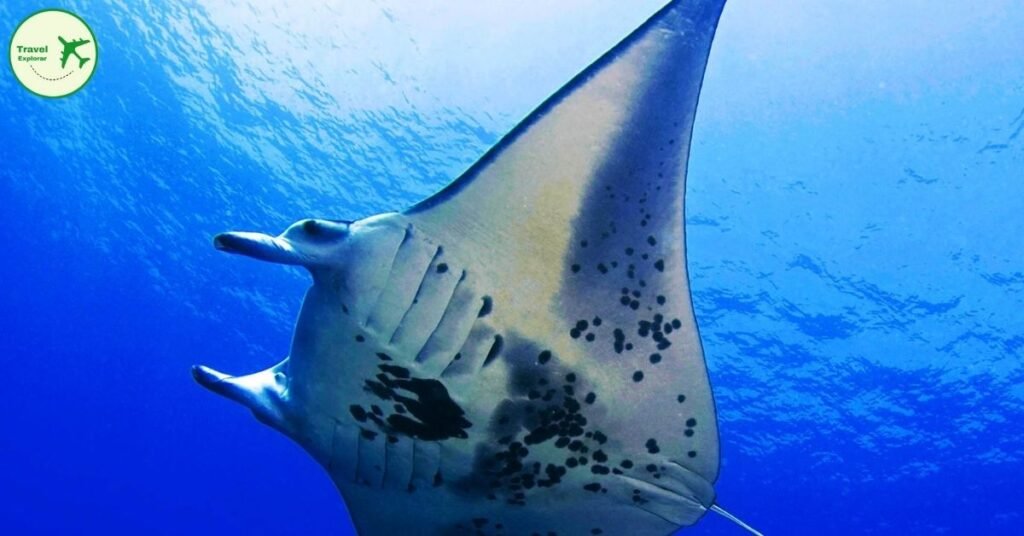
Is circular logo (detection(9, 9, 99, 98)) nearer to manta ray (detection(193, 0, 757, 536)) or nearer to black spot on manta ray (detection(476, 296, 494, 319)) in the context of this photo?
manta ray (detection(193, 0, 757, 536))

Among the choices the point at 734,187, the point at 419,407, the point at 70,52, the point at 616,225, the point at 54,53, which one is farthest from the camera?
the point at 734,187

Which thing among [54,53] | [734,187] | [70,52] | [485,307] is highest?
[734,187]

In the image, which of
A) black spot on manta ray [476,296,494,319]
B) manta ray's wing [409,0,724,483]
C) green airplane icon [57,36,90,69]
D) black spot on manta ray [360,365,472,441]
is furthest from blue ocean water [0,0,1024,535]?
black spot on manta ray [360,365,472,441]

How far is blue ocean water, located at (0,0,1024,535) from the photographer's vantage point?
11227mm

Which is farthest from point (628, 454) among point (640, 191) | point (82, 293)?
point (82, 293)

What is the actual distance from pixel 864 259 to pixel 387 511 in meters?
12.6

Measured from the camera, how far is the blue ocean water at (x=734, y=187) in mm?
11227

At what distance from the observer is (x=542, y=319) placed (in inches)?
106

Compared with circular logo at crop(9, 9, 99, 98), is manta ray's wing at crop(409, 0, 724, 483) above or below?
below

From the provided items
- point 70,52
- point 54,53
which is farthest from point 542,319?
point 70,52

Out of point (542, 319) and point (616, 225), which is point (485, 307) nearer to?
point (542, 319)

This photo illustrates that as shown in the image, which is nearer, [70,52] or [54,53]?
[54,53]

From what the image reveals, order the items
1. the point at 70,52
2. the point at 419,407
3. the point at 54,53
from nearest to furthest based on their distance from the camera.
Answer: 1. the point at 419,407
2. the point at 54,53
3. the point at 70,52

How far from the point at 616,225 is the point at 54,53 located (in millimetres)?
8738
